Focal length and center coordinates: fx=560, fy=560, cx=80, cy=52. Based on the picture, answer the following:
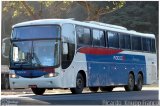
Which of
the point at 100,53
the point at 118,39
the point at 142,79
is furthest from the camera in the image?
the point at 142,79

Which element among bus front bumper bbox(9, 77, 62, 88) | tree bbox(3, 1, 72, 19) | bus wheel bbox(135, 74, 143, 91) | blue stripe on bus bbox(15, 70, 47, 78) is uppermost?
tree bbox(3, 1, 72, 19)

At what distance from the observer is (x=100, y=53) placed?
2645 cm

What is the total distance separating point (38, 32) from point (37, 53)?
0.95 meters

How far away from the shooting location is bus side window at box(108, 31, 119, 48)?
27.5 m

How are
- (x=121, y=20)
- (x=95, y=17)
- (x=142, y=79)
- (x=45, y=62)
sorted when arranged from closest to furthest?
(x=45, y=62), (x=142, y=79), (x=95, y=17), (x=121, y=20)

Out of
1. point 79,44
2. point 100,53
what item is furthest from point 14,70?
point 100,53

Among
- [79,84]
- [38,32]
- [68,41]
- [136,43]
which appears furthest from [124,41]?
[38,32]

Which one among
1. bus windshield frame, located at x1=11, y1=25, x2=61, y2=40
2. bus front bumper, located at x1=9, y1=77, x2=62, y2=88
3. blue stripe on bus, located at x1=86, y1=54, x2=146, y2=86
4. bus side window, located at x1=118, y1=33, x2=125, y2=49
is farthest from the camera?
bus side window, located at x1=118, y1=33, x2=125, y2=49

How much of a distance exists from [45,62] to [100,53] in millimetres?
4163

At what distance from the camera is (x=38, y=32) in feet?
77.3

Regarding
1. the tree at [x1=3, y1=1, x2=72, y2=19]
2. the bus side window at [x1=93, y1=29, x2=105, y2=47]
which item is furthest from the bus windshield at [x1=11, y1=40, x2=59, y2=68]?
the tree at [x1=3, y1=1, x2=72, y2=19]

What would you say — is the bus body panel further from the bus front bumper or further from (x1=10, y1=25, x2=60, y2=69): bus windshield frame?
(x1=10, y1=25, x2=60, y2=69): bus windshield frame

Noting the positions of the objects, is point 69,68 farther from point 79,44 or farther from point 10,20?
point 10,20

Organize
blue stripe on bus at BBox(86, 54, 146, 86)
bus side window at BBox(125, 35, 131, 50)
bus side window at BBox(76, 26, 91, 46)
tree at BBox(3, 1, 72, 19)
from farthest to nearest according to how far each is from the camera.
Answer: tree at BBox(3, 1, 72, 19)
bus side window at BBox(125, 35, 131, 50)
blue stripe on bus at BBox(86, 54, 146, 86)
bus side window at BBox(76, 26, 91, 46)
